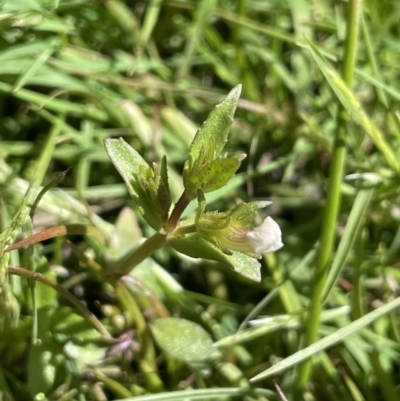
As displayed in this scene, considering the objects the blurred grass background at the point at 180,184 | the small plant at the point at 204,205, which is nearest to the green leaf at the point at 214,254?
the small plant at the point at 204,205

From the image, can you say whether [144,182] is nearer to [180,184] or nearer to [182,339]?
[182,339]

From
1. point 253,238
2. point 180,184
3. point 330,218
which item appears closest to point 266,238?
point 253,238

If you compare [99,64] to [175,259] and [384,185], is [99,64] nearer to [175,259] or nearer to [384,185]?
[175,259]

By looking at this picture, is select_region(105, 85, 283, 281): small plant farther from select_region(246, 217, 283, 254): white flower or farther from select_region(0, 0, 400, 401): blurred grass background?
select_region(0, 0, 400, 401): blurred grass background

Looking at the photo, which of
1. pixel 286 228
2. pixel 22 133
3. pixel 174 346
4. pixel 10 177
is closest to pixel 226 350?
pixel 174 346

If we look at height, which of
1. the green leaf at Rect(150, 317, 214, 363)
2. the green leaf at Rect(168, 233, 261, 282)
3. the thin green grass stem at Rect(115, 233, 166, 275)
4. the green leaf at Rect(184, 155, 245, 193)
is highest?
the green leaf at Rect(184, 155, 245, 193)

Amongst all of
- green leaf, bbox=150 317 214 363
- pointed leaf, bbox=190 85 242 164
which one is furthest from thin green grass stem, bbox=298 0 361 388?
pointed leaf, bbox=190 85 242 164
